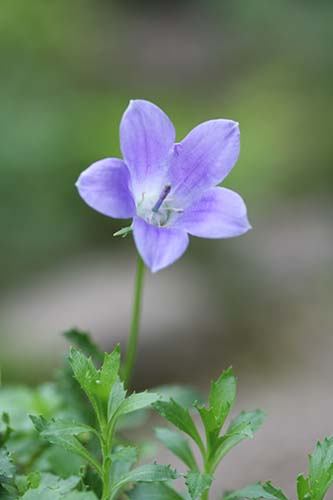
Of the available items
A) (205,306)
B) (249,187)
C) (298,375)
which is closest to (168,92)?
(249,187)

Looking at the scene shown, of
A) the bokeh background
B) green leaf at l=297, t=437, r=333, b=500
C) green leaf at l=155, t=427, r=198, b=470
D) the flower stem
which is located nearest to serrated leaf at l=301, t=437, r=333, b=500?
green leaf at l=297, t=437, r=333, b=500

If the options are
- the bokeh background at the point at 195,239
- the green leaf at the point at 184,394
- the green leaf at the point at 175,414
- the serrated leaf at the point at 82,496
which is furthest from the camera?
the bokeh background at the point at 195,239

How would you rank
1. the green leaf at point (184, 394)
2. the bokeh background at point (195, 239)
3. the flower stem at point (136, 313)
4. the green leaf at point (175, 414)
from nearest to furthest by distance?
1. the green leaf at point (175, 414)
2. the flower stem at point (136, 313)
3. the green leaf at point (184, 394)
4. the bokeh background at point (195, 239)

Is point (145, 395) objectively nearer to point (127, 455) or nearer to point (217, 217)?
point (127, 455)

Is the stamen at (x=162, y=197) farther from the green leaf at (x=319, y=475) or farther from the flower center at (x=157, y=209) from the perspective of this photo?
the green leaf at (x=319, y=475)

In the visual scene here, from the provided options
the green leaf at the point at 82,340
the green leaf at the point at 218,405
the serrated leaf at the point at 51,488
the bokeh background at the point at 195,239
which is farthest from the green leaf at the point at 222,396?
the bokeh background at the point at 195,239

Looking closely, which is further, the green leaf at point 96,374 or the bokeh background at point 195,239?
the bokeh background at point 195,239
